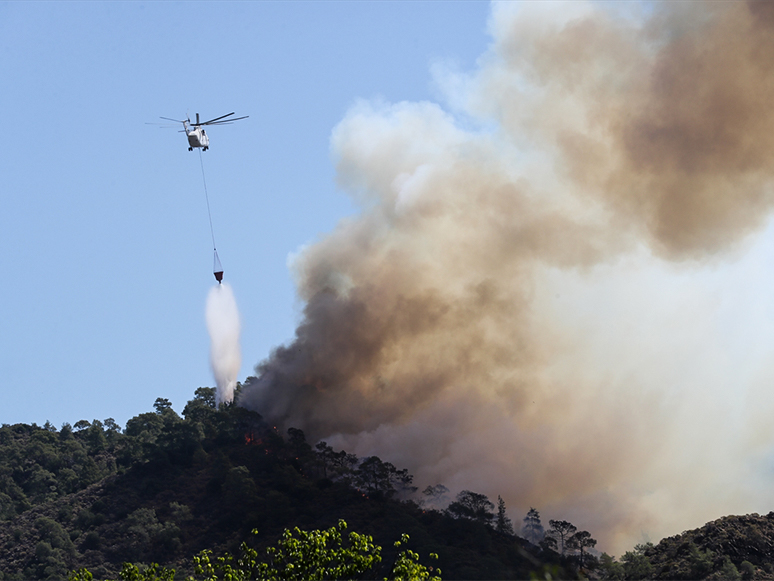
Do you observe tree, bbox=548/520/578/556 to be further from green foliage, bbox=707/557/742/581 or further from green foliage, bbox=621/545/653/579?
green foliage, bbox=707/557/742/581

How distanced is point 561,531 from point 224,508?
4521 cm

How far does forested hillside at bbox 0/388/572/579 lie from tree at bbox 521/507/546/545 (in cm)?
166

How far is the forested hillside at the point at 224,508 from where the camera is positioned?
104375 millimetres

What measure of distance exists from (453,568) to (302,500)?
3081 cm

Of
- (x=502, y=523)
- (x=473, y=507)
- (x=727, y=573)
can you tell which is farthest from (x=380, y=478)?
(x=727, y=573)

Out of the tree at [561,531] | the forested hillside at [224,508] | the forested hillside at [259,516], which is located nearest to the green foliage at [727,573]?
the forested hillside at [259,516]

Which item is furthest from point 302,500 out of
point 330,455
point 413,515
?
point 413,515

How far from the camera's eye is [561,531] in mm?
102688

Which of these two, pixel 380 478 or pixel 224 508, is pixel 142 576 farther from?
pixel 224 508

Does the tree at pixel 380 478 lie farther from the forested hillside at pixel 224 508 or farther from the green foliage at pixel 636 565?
the green foliage at pixel 636 565

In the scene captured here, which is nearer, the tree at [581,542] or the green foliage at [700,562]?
the green foliage at [700,562]

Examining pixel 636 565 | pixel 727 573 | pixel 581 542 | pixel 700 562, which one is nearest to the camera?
pixel 727 573

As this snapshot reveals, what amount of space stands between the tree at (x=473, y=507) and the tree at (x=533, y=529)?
3894mm

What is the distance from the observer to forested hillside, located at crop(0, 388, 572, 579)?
4109 inches
